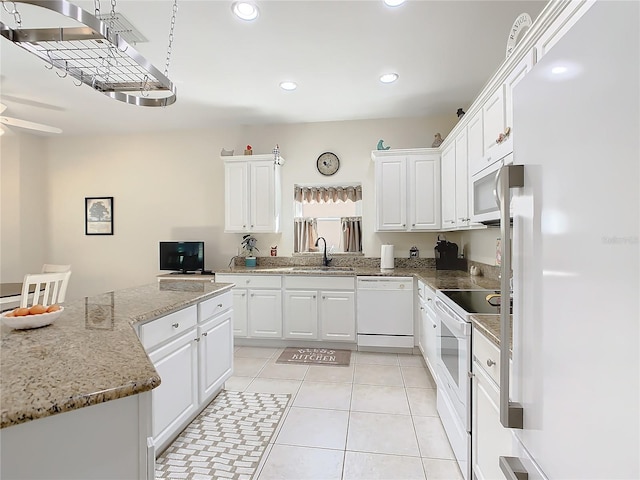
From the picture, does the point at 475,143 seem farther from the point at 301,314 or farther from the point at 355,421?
the point at 301,314

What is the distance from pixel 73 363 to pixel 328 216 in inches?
146

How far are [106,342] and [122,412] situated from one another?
427mm

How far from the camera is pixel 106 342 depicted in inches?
47.5

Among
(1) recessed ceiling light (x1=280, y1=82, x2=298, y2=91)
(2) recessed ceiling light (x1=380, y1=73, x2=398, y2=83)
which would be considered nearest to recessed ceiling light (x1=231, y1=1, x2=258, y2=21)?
(1) recessed ceiling light (x1=280, y1=82, x2=298, y2=91)

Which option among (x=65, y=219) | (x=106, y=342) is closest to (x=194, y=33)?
(x=106, y=342)

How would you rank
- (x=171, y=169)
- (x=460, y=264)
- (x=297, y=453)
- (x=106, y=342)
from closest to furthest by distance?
(x=106, y=342)
(x=297, y=453)
(x=460, y=264)
(x=171, y=169)

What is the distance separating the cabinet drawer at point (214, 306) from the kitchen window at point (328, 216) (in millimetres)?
1893

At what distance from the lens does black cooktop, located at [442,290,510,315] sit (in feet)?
5.84

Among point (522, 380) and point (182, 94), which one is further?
point (182, 94)

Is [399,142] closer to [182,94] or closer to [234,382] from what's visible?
[182,94]

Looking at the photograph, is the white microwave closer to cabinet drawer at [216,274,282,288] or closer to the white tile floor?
the white tile floor

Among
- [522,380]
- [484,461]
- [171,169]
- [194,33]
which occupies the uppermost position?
[194,33]

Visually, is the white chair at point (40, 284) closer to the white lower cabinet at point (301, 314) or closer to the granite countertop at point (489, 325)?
the white lower cabinet at point (301, 314)

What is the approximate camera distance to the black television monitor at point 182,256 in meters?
4.45
